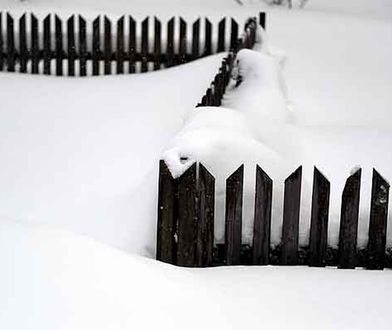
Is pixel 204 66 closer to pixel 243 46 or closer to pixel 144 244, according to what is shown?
pixel 243 46

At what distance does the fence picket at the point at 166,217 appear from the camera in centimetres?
388

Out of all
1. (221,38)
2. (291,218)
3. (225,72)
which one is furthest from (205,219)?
(221,38)

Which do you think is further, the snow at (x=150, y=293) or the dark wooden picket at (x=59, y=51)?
the dark wooden picket at (x=59, y=51)

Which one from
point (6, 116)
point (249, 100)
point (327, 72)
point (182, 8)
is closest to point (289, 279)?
point (249, 100)

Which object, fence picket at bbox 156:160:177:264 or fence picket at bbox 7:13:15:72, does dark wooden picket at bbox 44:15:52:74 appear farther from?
fence picket at bbox 156:160:177:264

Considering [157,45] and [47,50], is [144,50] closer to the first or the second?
[157,45]

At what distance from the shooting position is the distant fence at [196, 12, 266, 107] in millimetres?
5992

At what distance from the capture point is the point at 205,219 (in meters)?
3.92

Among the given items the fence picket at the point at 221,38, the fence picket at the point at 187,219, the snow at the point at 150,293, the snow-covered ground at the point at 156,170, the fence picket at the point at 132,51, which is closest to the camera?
the snow at the point at 150,293

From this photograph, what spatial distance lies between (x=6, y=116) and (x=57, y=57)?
298 centimetres

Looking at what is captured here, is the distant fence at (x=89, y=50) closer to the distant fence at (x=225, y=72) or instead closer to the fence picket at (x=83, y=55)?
the fence picket at (x=83, y=55)

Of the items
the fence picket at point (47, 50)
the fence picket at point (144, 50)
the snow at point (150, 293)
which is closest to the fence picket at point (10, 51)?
the fence picket at point (47, 50)

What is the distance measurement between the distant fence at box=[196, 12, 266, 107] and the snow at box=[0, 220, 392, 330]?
2.32 meters

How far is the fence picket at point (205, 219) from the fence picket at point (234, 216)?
0.08m
